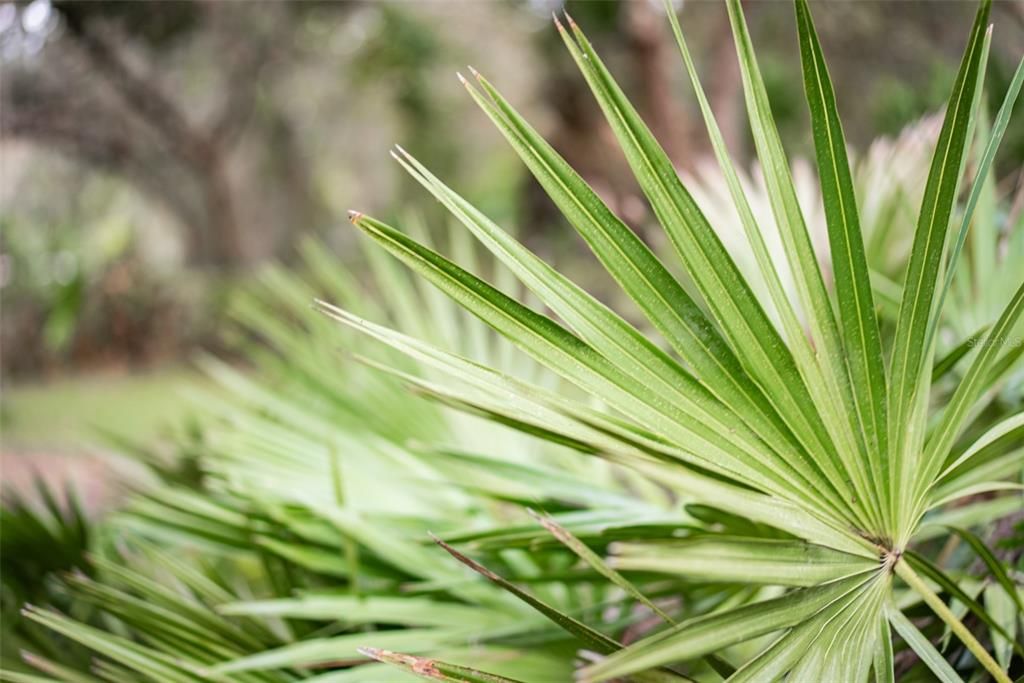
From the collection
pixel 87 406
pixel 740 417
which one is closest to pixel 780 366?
pixel 740 417

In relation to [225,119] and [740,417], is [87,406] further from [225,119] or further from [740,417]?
[740,417]

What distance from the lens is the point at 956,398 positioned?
0.69 m

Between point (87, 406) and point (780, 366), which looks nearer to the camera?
point (780, 366)

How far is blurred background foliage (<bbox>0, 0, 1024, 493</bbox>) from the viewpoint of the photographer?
21.8 feet

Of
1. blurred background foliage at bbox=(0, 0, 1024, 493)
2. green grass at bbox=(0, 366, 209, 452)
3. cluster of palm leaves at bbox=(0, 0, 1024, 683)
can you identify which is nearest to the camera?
cluster of palm leaves at bbox=(0, 0, 1024, 683)

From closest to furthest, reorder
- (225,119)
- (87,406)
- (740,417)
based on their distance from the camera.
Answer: (740,417) < (87,406) < (225,119)

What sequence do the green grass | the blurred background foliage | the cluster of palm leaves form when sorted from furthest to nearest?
the blurred background foliage → the green grass → the cluster of palm leaves

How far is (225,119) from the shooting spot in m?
9.76

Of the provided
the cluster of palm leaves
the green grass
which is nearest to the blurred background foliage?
the green grass

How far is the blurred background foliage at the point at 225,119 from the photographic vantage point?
6656 mm

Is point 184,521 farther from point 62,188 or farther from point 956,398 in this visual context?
point 62,188

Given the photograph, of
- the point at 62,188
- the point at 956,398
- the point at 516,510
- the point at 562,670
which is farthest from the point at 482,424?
the point at 62,188

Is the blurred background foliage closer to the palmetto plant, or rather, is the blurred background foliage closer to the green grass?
the green grass

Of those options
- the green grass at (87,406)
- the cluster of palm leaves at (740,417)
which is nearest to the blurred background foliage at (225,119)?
the green grass at (87,406)
